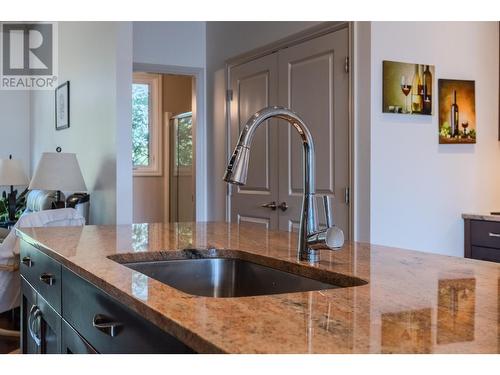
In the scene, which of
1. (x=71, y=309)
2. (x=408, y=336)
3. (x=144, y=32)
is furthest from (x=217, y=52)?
(x=408, y=336)

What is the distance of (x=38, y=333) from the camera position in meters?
1.78

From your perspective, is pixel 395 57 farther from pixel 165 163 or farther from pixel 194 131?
pixel 165 163

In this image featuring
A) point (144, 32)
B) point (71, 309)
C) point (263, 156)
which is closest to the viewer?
point (71, 309)

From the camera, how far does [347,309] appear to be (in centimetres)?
88

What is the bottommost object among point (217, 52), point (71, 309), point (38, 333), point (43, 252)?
point (38, 333)

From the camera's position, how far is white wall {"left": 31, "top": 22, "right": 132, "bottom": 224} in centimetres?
395

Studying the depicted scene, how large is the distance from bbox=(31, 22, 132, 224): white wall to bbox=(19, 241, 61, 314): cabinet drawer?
6.16ft

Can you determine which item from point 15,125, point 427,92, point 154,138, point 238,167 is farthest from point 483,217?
point 15,125

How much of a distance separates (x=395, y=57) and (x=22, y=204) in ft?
16.7

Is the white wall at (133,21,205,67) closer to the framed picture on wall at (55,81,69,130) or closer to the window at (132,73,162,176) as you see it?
→ the framed picture on wall at (55,81,69,130)

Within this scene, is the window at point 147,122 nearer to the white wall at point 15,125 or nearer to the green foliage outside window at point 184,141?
the green foliage outside window at point 184,141

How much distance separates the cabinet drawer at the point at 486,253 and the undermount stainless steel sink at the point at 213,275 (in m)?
1.98

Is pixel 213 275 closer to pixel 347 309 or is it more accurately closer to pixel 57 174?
pixel 347 309

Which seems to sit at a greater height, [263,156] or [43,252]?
[263,156]
